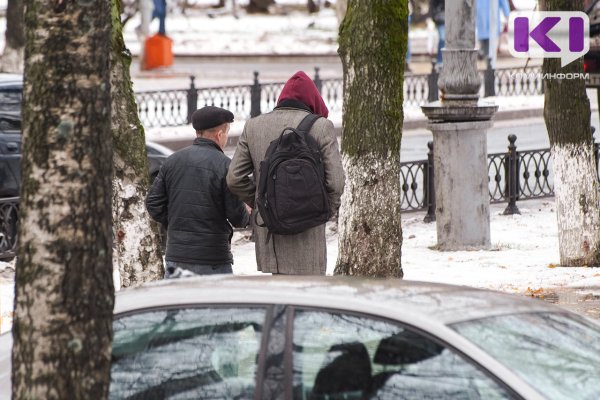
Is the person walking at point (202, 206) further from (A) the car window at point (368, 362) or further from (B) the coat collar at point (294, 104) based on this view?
(A) the car window at point (368, 362)

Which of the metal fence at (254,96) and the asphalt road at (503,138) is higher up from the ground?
the metal fence at (254,96)

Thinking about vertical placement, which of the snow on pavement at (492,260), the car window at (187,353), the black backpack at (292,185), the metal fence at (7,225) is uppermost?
the black backpack at (292,185)

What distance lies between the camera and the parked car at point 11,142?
41.1 ft

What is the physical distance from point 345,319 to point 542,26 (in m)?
9.96

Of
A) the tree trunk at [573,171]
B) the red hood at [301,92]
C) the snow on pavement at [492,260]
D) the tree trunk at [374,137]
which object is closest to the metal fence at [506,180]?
the snow on pavement at [492,260]

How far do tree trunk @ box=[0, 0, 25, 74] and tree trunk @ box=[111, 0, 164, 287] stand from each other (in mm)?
20118

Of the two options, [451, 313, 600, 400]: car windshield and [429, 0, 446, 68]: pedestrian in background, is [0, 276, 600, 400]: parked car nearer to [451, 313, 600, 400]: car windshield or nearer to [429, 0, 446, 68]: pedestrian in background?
[451, 313, 600, 400]: car windshield

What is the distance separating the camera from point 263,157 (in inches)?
278

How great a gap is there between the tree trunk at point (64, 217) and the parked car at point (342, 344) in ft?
1.96

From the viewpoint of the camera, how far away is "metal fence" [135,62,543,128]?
2310cm

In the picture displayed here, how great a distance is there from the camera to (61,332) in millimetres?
3646

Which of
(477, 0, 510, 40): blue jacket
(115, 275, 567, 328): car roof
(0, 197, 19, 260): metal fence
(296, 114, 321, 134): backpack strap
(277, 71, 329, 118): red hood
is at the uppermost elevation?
(477, 0, 510, 40): blue jacket

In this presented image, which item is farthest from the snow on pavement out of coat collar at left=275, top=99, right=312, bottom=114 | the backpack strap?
the backpack strap

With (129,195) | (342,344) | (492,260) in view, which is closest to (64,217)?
(342,344)
